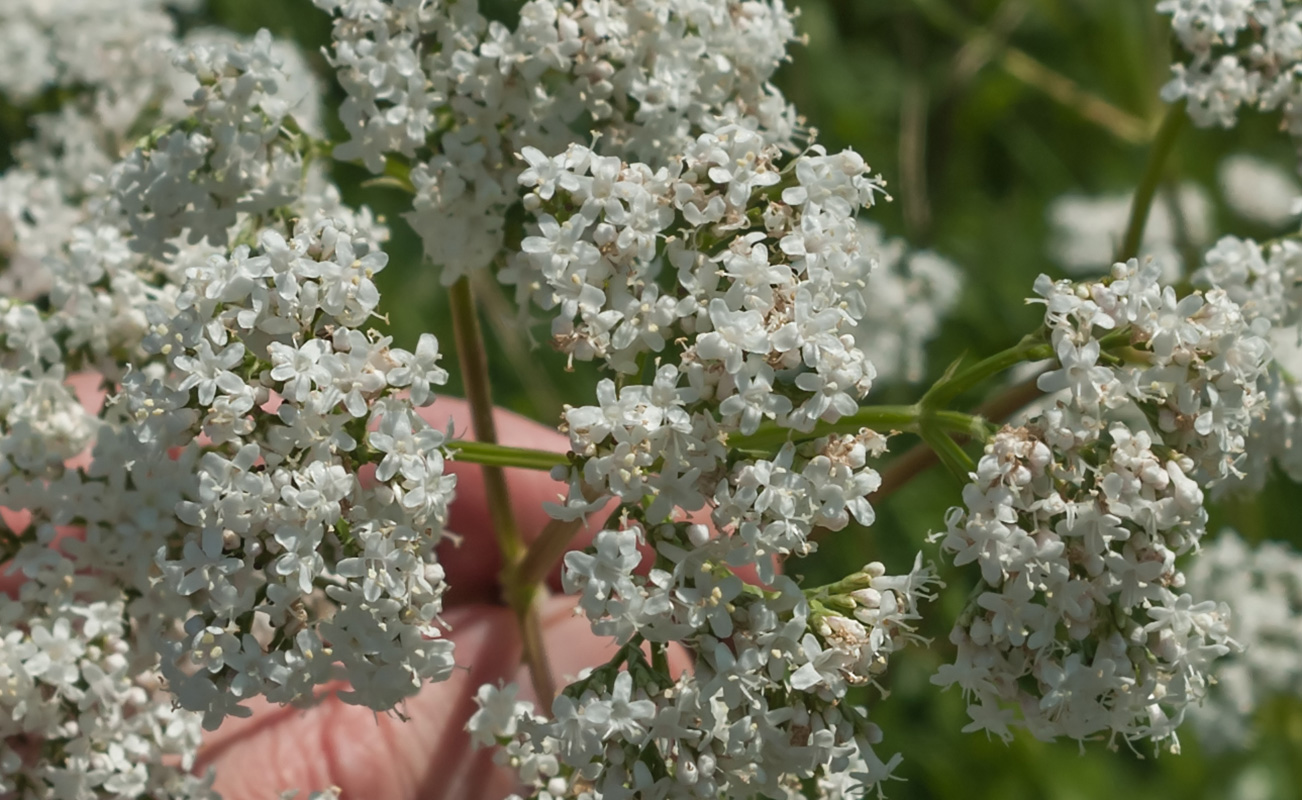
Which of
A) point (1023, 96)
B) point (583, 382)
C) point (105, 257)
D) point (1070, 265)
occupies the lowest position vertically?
point (105, 257)

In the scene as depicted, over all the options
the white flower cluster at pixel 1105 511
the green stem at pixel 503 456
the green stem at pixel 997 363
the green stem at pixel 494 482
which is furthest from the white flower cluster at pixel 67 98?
the white flower cluster at pixel 1105 511

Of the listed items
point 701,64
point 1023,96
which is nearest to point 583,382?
point 701,64

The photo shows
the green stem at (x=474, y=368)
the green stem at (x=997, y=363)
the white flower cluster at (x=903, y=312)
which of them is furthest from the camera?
the white flower cluster at (x=903, y=312)

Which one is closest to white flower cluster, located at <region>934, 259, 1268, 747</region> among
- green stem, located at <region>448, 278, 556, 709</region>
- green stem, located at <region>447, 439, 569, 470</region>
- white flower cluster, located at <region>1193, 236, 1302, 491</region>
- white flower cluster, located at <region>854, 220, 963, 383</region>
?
white flower cluster, located at <region>1193, 236, 1302, 491</region>

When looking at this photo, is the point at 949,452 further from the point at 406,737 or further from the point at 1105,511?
the point at 406,737

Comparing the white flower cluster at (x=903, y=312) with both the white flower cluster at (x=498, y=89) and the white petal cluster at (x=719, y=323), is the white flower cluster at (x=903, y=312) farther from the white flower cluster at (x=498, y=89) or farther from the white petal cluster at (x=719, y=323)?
the white petal cluster at (x=719, y=323)

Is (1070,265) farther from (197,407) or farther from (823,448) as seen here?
(197,407)

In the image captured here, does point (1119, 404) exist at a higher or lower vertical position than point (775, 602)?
higher
